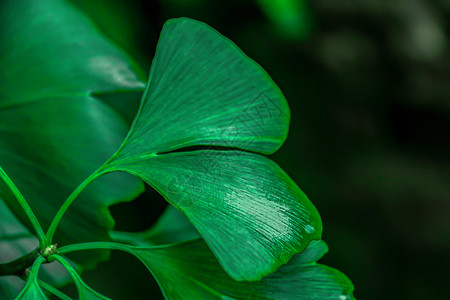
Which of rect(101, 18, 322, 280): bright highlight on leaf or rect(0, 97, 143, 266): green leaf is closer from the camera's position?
rect(101, 18, 322, 280): bright highlight on leaf

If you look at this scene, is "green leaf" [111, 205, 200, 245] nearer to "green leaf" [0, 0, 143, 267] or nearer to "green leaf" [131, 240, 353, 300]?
"green leaf" [0, 0, 143, 267]

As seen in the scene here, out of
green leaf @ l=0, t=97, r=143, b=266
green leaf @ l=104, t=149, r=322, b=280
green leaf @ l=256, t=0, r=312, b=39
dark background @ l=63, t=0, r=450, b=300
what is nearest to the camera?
green leaf @ l=104, t=149, r=322, b=280

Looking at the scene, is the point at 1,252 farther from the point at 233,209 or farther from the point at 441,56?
the point at 441,56

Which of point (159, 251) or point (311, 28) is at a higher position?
point (311, 28)

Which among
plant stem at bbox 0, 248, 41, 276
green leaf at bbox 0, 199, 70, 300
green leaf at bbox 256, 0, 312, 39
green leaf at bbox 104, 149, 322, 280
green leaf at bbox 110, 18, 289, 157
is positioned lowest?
green leaf at bbox 0, 199, 70, 300

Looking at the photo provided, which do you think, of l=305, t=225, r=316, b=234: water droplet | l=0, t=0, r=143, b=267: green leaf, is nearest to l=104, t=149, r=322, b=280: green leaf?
l=305, t=225, r=316, b=234: water droplet

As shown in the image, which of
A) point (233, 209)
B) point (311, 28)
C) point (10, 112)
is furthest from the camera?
point (311, 28)

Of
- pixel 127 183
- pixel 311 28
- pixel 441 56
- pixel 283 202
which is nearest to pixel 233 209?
pixel 283 202
